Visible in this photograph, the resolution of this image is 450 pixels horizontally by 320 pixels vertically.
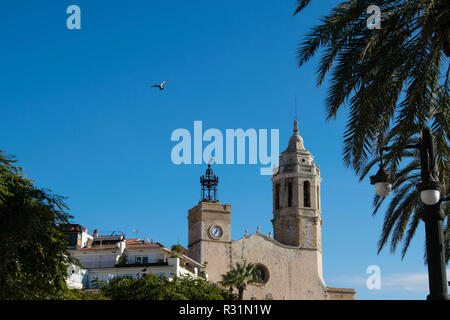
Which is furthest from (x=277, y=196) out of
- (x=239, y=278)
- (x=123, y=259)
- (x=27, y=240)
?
(x=27, y=240)

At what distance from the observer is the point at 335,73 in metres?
15.1

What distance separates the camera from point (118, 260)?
65.5 meters

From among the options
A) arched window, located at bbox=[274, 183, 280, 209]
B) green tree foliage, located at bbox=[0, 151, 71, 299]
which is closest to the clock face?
arched window, located at bbox=[274, 183, 280, 209]

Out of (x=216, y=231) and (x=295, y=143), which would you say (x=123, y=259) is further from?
(x=295, y=143)

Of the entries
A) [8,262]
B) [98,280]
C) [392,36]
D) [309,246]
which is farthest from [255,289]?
[392,36]

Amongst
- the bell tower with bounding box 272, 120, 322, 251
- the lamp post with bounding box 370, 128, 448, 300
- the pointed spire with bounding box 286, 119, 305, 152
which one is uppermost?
the pointed spire with bounding box 286, 119, 305, 152

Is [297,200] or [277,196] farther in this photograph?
[277,196]

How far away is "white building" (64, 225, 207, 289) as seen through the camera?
6188 cm

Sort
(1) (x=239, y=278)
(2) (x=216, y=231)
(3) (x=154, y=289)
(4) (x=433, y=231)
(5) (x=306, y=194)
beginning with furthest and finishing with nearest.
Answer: (5) (x=306, y=194)
(2) (x=216, y=231)
(1) (x=239, y=278)
(3) (x=154, y=289)
(4) (x=433, y=231)

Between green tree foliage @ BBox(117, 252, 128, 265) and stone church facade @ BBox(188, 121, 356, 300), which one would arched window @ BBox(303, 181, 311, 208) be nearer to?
stone church facade @ BBox(188, 121, 356, 300)

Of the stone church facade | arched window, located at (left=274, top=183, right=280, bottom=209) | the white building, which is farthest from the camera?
arched window, located at (left=274, top=183, right=280, bottom=209)

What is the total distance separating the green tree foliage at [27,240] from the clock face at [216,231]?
176 ft

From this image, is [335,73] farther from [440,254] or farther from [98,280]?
[98,280]

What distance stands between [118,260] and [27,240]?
47.4 meters
